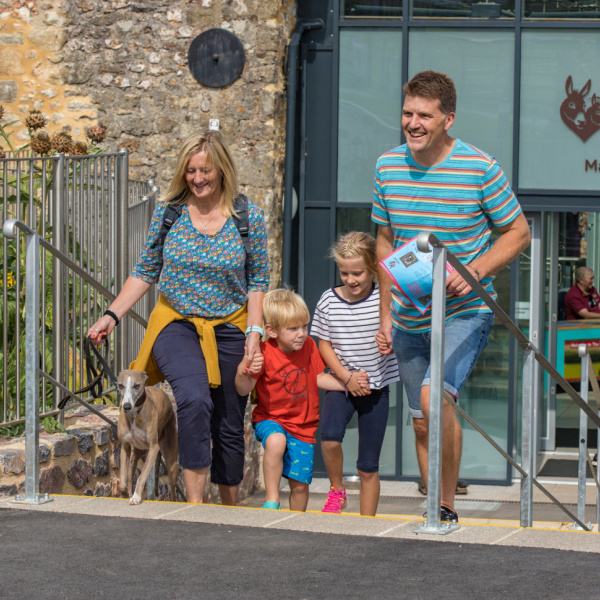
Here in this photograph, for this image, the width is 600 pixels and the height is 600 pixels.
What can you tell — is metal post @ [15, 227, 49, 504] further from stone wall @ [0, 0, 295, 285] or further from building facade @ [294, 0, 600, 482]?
building facade @ [294, 0, 600, 482]

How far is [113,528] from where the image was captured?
141 inches

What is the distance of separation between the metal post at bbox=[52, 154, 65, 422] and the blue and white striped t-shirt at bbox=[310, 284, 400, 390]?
1.54 m

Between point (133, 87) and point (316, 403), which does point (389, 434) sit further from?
point (316, 403)

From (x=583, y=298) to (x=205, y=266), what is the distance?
6255 mm

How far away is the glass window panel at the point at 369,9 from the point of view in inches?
339

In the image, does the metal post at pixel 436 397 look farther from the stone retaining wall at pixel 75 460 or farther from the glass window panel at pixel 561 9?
the glass window panel at pixel 561 9

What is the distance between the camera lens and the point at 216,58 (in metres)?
8.41

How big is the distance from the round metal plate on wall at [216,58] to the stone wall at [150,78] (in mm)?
53

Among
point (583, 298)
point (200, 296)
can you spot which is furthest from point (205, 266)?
point (583, 298)

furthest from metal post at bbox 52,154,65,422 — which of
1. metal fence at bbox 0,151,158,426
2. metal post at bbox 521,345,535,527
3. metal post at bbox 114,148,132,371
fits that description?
metal post at bbox 521,345,535,527

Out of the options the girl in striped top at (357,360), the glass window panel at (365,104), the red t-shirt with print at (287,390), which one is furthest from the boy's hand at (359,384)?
the glass window panel at (365,104)

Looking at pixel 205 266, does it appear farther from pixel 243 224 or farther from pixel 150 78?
pixel 150 78

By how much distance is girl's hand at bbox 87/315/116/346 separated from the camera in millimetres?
4098

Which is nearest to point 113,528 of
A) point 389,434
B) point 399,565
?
point 399,565
